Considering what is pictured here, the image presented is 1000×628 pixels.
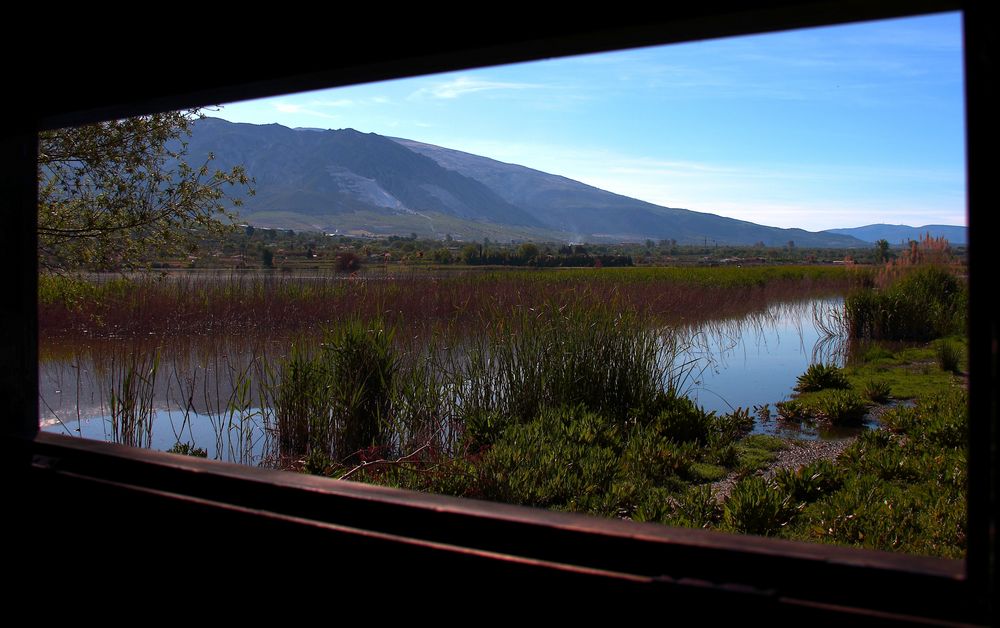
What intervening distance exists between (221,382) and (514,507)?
8700mm

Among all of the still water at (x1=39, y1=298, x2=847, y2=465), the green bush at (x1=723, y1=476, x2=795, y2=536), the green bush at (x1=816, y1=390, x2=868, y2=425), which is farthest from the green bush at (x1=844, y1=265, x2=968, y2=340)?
the green bush at (x1=723, y1=476, x2=795, y2=536)

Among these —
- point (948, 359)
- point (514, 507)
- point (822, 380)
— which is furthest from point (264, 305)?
point (514, 507)

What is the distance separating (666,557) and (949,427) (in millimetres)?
5273

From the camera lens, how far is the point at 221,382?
9211 mm

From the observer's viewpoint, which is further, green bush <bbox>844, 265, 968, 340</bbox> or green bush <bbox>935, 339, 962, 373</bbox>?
green bush <bbox>844, 265, 968, 340</bbox>

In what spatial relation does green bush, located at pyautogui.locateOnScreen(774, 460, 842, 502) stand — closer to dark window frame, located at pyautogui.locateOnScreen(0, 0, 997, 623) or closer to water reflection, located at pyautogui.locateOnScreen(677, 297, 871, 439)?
water reflection, located at pyautogui.locateOnScreen(677, 297, 871, 439)

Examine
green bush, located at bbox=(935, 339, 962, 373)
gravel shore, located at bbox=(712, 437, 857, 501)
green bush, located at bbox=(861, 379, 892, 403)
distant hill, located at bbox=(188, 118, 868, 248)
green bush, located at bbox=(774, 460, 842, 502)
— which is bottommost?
gravel shore, located at bbox=(712, 437, 857, 501)

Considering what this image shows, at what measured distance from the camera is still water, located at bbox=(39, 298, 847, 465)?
6227 millimetres

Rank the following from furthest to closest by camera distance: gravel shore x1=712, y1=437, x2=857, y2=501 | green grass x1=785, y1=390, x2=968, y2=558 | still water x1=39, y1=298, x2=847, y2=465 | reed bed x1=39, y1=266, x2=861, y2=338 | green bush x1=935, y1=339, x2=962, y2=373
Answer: reed bed x1=39, y1=266, x2=861, y2=338, green bush x1=935, y1=339, x2=962, y2=373, still water x1=39, y1=298, x2=847, y2=465, gravel shore x1=712, y1=437, x2=857, y2=501, green grass x1=785, y1=390, x2=968, y2=558

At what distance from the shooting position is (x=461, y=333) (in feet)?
34.9

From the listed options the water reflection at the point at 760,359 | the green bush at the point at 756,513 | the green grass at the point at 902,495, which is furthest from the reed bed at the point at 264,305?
the green bush at the point at 756,513

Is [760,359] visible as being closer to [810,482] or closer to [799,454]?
[799,454]

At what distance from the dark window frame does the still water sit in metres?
4.06

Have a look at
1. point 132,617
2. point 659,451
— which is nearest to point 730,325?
point 659,451
